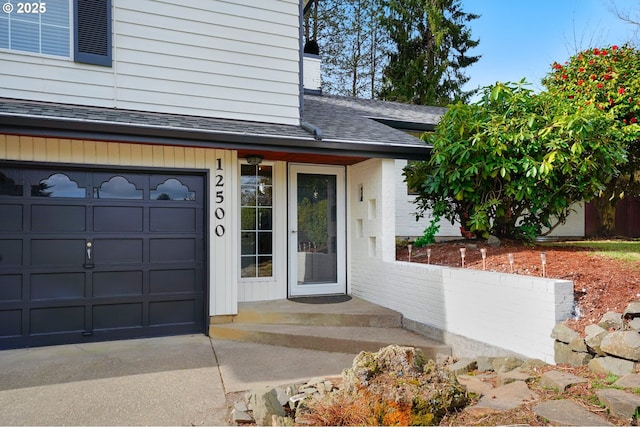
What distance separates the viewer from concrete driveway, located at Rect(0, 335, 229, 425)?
3088 mm

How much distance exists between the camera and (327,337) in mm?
4828

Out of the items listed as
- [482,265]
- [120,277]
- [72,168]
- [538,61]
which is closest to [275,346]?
[120,277]

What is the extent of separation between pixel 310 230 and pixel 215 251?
1776 millimetres

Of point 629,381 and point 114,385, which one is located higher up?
point 629,381

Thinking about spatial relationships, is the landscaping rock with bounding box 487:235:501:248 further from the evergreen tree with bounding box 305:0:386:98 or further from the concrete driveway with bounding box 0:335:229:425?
the evergreen tree with bounding box 305:0:386:98

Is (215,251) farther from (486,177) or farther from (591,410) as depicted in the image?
(591,410)

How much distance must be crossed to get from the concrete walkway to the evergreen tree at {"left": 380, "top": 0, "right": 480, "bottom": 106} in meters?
14.1

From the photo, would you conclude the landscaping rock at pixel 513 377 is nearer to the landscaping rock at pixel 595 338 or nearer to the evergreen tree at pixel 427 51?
the landscaping rock at pixel 595 338

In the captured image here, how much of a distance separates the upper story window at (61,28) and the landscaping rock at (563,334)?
221 inches

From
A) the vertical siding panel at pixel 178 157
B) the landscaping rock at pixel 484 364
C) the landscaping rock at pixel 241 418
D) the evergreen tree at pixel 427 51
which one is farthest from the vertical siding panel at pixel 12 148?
the evergreen tree at pixel 427 51

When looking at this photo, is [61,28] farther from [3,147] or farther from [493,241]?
[493,241]

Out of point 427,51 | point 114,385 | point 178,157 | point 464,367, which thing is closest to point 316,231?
point 178,157

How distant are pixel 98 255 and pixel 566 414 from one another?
4.91 meters

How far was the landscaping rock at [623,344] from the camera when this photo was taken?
9.62 ft
